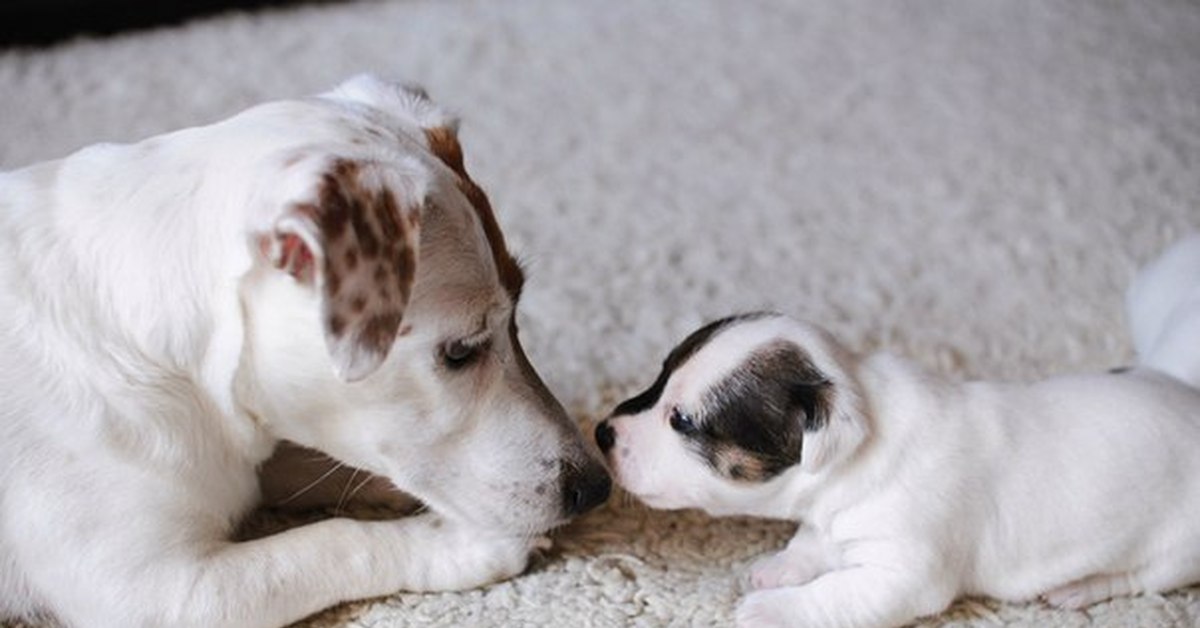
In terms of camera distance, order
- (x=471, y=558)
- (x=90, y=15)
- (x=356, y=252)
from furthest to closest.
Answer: (x=90, y=15) < (x=471, y=558) < (x=356, y=252)

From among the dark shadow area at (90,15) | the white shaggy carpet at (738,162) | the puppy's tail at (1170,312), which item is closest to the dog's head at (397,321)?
the white shaggy carpet at (738,162)

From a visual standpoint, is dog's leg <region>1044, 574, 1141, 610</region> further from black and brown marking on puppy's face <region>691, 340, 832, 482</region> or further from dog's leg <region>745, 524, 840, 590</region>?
black and brown marking on puppy's face <region>691, 340, 832, 482</region>

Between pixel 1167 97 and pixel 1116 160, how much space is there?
0.43 meters

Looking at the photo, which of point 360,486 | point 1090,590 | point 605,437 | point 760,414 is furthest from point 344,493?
point 1090,590

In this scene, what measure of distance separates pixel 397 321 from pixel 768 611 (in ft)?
2.22

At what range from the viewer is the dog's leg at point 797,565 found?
7.16ft

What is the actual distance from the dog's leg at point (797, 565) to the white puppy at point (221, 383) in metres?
0.30

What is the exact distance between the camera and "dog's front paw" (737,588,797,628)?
2.03 m

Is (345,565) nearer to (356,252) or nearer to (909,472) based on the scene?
(356,252)

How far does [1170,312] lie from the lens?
258 cm

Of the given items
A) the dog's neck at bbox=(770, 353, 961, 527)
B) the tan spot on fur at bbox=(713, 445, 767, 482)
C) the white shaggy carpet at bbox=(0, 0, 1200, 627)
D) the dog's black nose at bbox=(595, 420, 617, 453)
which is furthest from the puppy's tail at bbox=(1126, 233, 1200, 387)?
the dog's black nose at bbox=(595, 420, 617, 453)

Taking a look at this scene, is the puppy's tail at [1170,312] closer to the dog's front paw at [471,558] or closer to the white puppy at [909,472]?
the white puppy at [909,472]

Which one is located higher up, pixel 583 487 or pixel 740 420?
pixel 740 420

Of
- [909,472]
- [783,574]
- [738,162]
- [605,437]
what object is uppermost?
[738,162]
